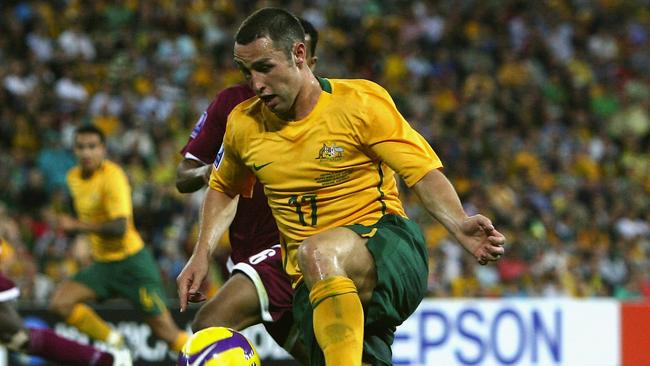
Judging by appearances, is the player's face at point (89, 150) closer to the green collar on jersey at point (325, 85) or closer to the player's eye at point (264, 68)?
the green collar on jersey at point (325, 85)

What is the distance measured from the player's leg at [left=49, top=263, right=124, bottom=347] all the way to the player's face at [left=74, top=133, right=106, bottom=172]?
0.79m

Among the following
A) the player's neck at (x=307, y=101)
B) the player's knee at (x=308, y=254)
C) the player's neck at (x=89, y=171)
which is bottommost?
the player's knee at (x=308, y=254)

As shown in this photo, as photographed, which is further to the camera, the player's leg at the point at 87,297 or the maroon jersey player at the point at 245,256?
the player's leg at the point at 87,297

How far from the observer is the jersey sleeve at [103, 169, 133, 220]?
346 inches

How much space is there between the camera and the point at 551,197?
1479cm

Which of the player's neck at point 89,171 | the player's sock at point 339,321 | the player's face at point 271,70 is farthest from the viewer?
the player's neck at point 89,171

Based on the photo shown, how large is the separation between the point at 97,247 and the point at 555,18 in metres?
10.9

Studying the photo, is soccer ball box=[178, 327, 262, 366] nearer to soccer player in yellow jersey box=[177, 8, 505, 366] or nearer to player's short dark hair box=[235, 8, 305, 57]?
soccer player in yellow jersey box=[177, 8, 505, 366]

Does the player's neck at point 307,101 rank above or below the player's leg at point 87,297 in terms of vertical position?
above

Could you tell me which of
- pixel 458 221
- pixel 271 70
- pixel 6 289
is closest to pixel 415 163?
pixel 458 221

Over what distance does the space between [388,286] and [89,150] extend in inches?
199

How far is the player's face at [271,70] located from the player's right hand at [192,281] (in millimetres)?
719

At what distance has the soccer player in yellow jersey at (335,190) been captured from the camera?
4254mm

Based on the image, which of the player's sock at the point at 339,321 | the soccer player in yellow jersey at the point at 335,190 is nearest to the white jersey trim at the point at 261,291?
the soccer player in yellow jersey at the point at 335,190
